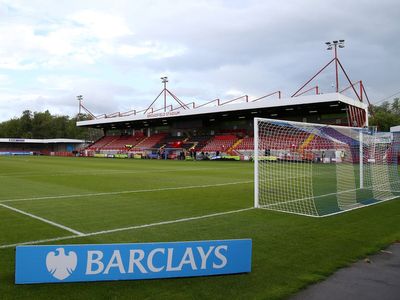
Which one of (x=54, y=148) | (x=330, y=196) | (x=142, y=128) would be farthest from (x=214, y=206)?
(x=54, y=148)

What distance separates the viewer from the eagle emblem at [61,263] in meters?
3.91

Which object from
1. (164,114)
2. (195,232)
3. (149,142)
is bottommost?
(195,232)

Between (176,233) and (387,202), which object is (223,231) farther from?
(387,202)

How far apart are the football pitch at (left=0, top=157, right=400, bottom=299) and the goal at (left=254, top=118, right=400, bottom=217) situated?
77cm

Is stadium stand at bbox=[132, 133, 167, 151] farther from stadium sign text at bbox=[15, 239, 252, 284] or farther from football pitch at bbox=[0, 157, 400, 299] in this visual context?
stadium sign text at bbox=[15, 239, 252, 284]

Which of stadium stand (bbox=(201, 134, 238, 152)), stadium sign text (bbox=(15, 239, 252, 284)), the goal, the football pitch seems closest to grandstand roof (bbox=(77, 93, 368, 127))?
stadium stand (bbox=(201, 134, 238, 152))

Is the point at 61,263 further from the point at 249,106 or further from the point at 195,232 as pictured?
the point at 249,106

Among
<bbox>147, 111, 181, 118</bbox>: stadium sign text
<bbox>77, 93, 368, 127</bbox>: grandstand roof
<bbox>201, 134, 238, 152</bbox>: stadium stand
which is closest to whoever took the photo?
<bbox>77, 93, 368, 127</bbox>: grandstand roof

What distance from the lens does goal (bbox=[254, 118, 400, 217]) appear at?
31.8 feet

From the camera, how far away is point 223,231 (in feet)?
22.0

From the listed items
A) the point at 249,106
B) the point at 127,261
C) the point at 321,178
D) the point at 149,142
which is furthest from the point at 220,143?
the point at 127,261

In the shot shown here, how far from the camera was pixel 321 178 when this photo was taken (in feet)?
58.3

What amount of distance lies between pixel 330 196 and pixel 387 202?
1.67 m

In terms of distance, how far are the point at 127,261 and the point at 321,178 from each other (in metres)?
15.1
